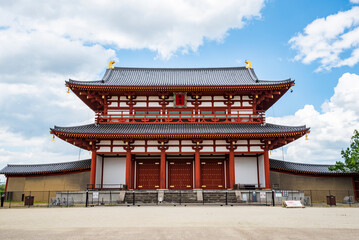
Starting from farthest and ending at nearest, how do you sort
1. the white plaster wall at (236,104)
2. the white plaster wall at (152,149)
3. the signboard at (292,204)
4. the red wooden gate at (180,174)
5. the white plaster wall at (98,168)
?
the white plaster wall at (236,104), the red wooden gate at (180,174), the white plaster wall at (98,168), the white plaster wall at (152,149), the signboard at (292,204)

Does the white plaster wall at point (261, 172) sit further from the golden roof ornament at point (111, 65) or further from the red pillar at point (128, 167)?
the golden roof ornament at point (111, 65)

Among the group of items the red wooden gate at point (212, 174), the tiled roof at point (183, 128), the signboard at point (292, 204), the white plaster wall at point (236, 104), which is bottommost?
the signboard at point (292, 204)

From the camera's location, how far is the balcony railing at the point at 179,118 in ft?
93.6

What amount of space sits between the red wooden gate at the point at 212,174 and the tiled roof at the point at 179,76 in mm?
8908

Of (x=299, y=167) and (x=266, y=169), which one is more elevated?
(x=299, y=167)

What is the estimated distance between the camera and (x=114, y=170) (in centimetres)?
2847

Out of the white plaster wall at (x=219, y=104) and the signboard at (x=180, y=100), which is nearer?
the signboard at (x=180, y=100)

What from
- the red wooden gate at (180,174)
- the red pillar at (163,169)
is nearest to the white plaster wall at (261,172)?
the red wooden gate at (180,174)

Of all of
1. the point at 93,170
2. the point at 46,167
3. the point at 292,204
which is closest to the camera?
the point at 292,204

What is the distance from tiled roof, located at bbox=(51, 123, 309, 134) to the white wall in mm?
3505

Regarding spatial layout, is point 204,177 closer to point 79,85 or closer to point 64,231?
point 79,85

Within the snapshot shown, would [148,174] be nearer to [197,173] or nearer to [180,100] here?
[197,173]

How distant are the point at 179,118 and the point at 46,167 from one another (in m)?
16.3

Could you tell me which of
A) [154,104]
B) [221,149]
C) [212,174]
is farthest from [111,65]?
[212,174]
